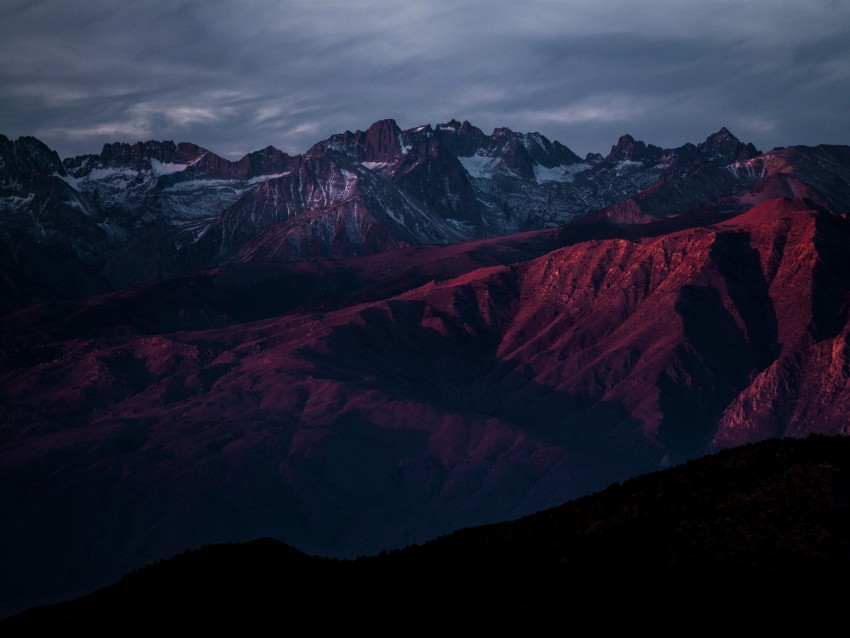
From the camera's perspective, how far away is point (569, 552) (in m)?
63.9

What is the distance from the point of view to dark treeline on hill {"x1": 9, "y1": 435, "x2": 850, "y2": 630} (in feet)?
185

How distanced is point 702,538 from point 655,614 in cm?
702

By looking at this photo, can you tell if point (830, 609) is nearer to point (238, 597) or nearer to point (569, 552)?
point (569, 552)

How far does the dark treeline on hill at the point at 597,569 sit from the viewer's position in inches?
2216

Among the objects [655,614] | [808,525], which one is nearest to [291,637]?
[655,614]

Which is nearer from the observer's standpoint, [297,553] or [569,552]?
[569,552]

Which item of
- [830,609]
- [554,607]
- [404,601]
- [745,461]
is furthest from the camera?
[745,461]

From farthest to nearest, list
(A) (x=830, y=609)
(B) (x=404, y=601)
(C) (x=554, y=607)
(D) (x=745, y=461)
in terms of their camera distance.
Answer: (D) (x=745, y=461) → (B) (x=404, y=601) → (C) (x=554, y=607) → (A) (x=830, y=609)

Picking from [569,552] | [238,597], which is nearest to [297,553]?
[238,597]

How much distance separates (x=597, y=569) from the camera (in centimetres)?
6103

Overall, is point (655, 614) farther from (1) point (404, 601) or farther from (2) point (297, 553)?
(2) point (297, 553)

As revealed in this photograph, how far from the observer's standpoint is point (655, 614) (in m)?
55.5

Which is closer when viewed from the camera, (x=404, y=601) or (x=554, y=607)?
(x=554, y=607)

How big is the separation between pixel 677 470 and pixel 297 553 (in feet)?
63.4
